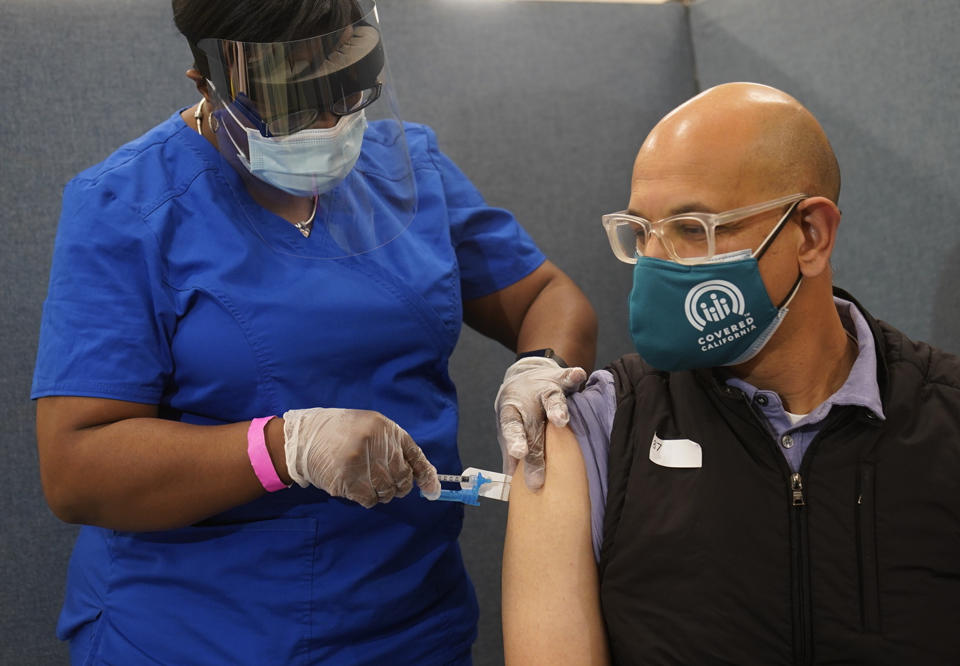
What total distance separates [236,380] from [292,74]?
489mm

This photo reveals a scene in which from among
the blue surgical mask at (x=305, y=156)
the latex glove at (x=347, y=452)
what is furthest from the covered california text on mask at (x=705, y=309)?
→ the blue surgical mask at (x=305, y=156)

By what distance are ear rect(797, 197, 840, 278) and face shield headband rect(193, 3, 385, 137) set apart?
0.72m

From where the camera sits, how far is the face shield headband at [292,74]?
1411 millimetres

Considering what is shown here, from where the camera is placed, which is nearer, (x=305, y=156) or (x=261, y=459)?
(x=261, y=459)

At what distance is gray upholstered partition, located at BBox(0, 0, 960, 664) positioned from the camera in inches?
83.9

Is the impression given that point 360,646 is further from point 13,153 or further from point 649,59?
point 649,59

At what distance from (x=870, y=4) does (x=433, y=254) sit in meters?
1.26

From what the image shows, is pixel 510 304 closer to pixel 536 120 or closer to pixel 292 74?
pixel 292 74

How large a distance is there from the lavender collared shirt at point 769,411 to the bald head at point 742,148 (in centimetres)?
26

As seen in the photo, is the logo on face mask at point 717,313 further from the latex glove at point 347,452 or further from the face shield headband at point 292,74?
the face shield headband at point 292,74

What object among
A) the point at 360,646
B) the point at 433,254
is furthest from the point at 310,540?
the point at 433,254

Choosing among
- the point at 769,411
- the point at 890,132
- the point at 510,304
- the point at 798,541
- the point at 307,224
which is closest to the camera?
the point at 798,541

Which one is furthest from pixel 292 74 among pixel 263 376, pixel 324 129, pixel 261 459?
pixel 261 459

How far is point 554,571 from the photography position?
141cm
